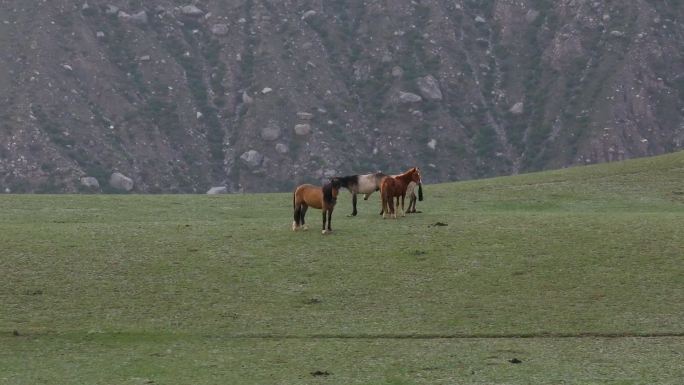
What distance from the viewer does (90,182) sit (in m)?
71.1

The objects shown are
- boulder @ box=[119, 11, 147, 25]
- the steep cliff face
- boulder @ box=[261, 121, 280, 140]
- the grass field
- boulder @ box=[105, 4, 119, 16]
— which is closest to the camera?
the grass field

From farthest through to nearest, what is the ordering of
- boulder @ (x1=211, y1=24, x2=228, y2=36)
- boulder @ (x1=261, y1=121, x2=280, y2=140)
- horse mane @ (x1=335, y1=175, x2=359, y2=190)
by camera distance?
boulder @ (x1=211, y1=24, x2=228, y2=36) → boulder @ (x1=261, y1=121, x2=280, y2=140) → horse mane @ (x1=335, y1=175, x2=359, y2=190)

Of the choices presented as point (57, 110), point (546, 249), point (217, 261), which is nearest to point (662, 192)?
point (546, 249)

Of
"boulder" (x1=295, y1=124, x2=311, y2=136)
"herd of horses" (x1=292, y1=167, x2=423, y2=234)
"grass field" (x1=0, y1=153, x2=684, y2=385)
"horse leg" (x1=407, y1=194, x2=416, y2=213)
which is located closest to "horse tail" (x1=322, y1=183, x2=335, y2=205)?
"herd of horses" (x1=292, y1=167, x2=423, y2=234)

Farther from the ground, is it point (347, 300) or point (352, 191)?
point (352, 191)

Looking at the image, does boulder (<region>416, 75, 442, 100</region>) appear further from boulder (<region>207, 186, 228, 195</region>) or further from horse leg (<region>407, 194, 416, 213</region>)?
horse leg (<region>407, 194, 416, 213</region>)

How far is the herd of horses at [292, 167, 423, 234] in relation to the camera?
2430 centimetres

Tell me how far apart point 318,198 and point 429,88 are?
62970 mm

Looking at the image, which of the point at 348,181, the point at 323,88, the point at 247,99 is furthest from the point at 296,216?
the point at 323,88

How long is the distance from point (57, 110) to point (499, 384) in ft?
221

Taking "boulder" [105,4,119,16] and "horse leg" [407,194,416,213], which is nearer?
"horse leg" [407,194,416,213]

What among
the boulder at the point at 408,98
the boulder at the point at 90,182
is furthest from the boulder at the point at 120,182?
the boulder at the point at 408,98

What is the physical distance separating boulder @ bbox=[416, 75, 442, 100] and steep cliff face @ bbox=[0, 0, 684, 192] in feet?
0.37

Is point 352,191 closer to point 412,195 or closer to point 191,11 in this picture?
point 412,195
